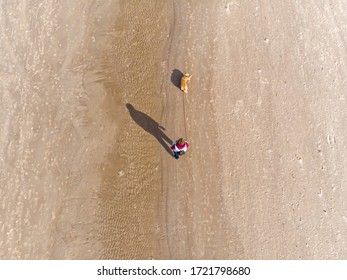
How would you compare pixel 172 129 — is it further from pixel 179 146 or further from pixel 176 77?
pixel 176 77

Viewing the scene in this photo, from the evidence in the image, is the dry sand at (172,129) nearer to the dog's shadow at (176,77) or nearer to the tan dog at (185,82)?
the dog's shadow at (176,77)

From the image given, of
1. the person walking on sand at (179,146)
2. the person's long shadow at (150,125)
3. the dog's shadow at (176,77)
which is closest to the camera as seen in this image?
the person walking on sand at (179,146)

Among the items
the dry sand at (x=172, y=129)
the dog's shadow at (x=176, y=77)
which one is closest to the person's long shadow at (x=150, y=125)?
the dry sand at (x=172, y=129)

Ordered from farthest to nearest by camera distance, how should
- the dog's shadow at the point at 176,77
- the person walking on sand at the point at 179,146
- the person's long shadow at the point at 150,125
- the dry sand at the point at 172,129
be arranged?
the dog's shadow at the point at 176,77
the person's long shadow at the point at 150,125
the dry sand at the point at 172,129
the person walking on sand at the point at 179,146

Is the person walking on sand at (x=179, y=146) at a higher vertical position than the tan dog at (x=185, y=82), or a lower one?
lower

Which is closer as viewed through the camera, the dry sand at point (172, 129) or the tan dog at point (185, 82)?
the dry sand at point (172, 129)

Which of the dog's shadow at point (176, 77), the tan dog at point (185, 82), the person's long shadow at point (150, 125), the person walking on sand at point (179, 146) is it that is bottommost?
the person walking on sand at point (179, 146)

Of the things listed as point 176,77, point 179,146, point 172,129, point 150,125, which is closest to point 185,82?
point 176,77
